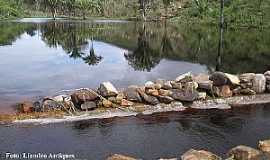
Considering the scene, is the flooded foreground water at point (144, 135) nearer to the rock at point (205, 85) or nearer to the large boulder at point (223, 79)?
the rock at point (205, 85)

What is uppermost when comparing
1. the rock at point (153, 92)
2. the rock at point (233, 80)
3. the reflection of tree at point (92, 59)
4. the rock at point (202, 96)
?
the rock at point (233, 80)

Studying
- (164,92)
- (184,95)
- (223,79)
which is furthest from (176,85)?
(223,79)

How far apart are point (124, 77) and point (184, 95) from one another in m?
16.2

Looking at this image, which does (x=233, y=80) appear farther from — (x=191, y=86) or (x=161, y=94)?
(x=161, y=94)

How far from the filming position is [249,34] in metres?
99.1

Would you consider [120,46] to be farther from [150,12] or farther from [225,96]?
[150,12]

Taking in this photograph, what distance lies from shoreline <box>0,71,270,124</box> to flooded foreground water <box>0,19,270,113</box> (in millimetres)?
4152

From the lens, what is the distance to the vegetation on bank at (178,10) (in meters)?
124

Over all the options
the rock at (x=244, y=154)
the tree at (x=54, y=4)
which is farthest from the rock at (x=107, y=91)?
the tree at (x=54, y=4)

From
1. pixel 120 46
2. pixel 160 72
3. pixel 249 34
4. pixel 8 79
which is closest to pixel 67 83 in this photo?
pixel 8 79

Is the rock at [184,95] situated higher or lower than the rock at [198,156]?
higher

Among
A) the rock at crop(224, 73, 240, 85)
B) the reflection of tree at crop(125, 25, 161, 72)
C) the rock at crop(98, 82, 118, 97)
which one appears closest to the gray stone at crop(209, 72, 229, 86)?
the rock at crop(224, 73, 240, 85)

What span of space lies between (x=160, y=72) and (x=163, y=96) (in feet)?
64.1

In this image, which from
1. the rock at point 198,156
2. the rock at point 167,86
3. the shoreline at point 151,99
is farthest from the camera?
the rock at point 167,86
